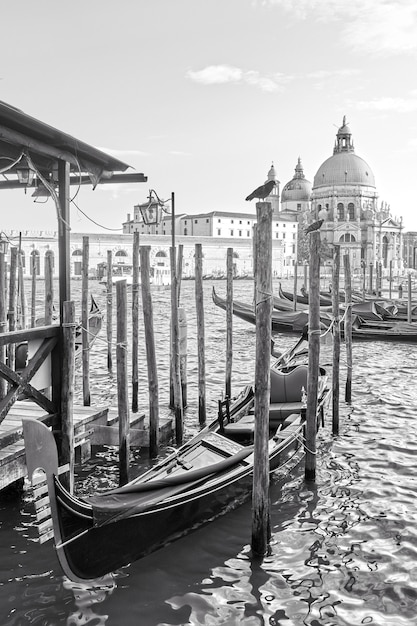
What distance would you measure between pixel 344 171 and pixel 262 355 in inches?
2064

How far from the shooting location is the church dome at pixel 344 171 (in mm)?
52406

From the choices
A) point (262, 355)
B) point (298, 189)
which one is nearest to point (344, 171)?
point (298, 189)

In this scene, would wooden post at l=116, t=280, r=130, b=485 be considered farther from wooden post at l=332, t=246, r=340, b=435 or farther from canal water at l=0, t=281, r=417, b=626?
wooden post at l=332, t=246, r=340, b=435

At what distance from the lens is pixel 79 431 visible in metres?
4.13

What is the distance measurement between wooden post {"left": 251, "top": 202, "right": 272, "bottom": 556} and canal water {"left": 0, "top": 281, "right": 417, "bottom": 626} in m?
0.37

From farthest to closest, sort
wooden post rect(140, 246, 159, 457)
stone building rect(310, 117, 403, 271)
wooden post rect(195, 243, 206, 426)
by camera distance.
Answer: stone building rect(310, 117, 403, 271)
wooden post rect(195, 243, 206, 426)
wooden post rect(140, 246, 159, 457)

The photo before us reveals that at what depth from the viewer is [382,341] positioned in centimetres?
1204

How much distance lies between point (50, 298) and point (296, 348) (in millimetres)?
2938

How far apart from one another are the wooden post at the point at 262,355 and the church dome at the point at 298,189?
59.3 m

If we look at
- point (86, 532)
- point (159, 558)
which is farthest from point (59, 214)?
point (159, 558)

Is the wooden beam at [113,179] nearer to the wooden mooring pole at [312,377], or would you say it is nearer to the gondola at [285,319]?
the wooden mooring pole at [312,377]

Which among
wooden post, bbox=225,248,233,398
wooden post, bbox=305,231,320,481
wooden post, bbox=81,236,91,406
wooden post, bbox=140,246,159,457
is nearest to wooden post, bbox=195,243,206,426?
wooden post, bbox=225,248,233,398

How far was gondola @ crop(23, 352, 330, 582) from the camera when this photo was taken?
8.40 ft

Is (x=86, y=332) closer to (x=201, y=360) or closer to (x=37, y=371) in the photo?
(x=201, y=360)
